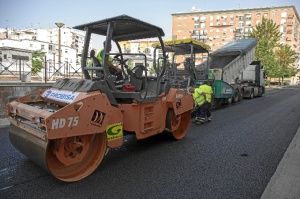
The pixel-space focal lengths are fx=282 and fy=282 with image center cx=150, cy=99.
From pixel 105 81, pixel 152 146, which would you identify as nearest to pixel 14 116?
pixel 105 81

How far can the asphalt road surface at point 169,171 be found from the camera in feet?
11.6

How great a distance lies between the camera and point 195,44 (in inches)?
422

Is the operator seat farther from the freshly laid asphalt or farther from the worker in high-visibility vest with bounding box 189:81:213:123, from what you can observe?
the worker in high-visibility vest with bounding box 189:81:213:123

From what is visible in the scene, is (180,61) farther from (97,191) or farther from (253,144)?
(97,191)

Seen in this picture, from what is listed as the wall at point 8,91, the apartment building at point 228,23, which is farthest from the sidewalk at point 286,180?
the apartment building at point 228,23

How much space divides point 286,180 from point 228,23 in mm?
82457

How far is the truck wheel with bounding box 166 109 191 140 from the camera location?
18.6 feet

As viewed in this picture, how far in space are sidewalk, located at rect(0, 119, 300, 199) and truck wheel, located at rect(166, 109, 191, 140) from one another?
2129 millimetres

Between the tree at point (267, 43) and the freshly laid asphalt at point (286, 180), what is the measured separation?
3697 centimetres

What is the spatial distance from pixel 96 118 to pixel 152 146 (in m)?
2.10

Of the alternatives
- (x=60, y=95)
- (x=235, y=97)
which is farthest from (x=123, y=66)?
(x=235, y=97)

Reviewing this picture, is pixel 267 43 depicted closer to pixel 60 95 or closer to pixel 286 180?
pixel 286 180

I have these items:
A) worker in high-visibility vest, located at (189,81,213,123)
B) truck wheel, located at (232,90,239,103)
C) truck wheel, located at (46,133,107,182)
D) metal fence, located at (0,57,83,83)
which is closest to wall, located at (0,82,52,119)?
A: metal fence, located at (0,57,83,83)

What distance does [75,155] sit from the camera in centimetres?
389
